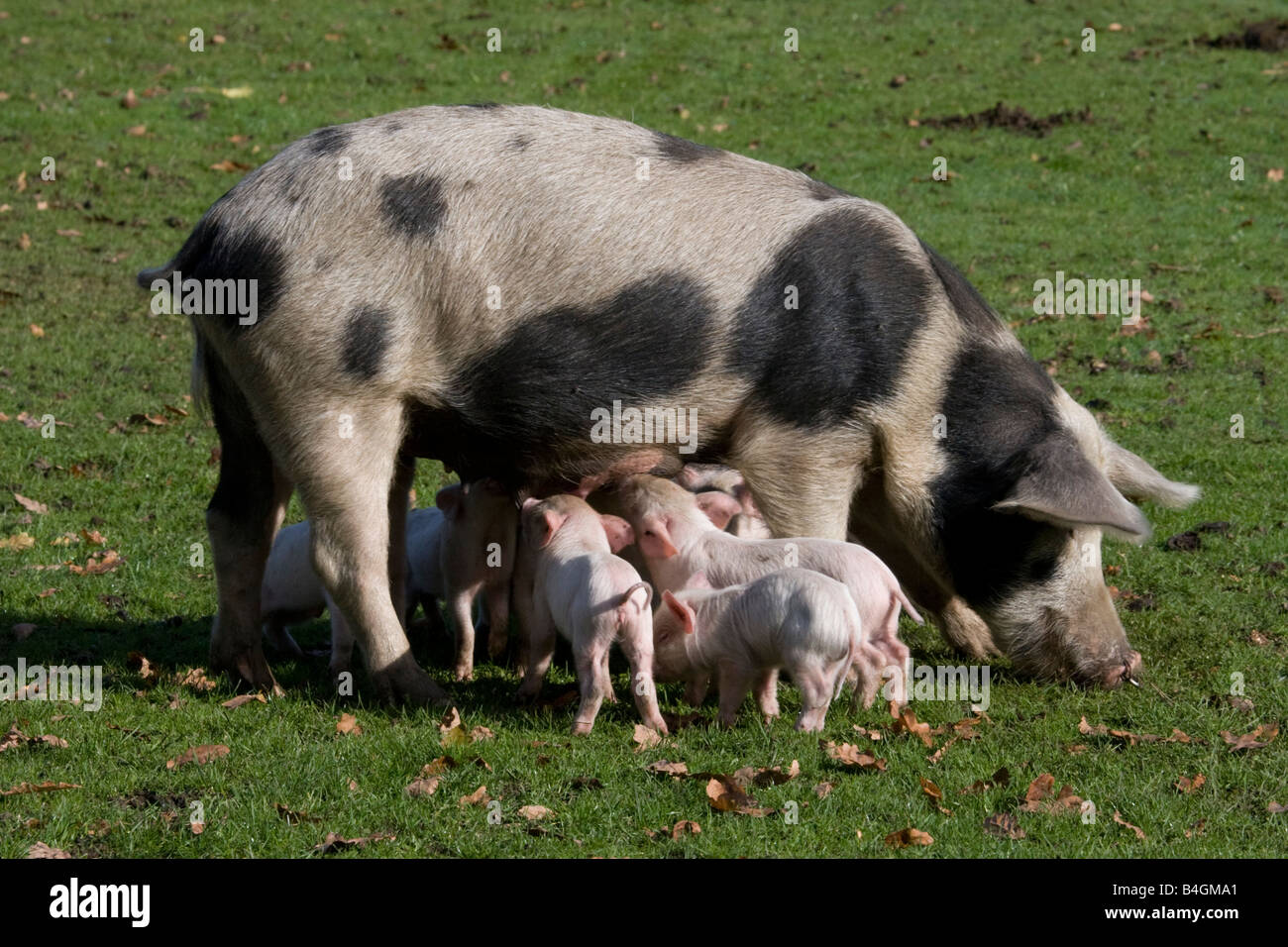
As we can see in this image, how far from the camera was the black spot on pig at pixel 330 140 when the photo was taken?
6113 mm

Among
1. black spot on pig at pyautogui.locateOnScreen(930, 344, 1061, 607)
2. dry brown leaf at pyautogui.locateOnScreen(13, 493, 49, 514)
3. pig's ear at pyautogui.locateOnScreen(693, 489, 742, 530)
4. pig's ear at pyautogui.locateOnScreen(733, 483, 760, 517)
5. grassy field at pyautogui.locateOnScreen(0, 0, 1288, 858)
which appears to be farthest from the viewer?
dry brown leaf at pyautogui.locateOnScreen(13, 493, 49, 514)

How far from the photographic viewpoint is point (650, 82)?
754 inches

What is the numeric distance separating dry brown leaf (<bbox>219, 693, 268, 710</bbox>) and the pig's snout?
3621 millimetres

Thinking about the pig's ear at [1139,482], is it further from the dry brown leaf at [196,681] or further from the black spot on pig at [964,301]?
the dry brown leaf at [196,681]

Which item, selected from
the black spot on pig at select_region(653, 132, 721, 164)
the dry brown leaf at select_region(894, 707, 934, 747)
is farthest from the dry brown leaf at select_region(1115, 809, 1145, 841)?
the black spot on pig at select_region(653, 132, 721, 164)

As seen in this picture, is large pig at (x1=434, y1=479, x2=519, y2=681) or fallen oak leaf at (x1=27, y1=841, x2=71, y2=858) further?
large pig at (x1=434, y1=479, x2=519, y2=681)

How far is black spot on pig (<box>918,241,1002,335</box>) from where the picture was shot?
637 cm

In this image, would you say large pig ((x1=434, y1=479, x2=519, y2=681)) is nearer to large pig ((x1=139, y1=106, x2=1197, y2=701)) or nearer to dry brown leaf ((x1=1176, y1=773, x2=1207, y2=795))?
large pig ((x1=139, y1=106, x2=1197, y2=701))

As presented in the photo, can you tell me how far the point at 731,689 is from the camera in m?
5.86

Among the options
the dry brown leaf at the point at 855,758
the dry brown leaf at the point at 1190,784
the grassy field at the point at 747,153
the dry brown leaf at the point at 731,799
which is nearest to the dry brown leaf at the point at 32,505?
the grassy field at the point at 747,153

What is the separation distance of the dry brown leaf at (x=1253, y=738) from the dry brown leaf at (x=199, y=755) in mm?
3875

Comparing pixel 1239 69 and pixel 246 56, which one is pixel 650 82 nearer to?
pixel 246 56

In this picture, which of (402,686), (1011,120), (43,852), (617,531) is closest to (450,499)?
(617,531)

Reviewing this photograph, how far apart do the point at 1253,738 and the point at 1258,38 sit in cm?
1808
